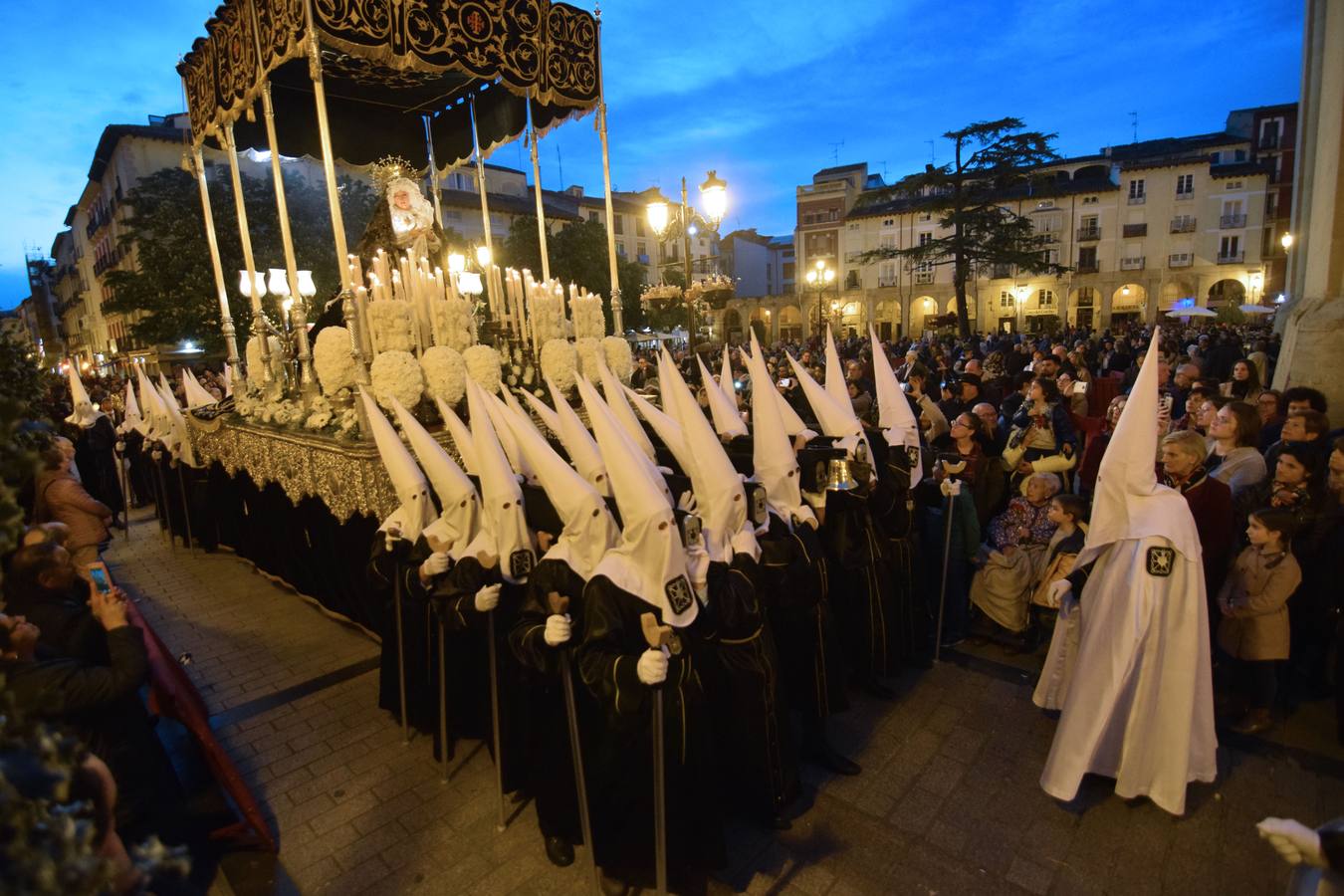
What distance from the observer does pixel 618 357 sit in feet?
25.5

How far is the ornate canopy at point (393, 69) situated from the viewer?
20.7ft

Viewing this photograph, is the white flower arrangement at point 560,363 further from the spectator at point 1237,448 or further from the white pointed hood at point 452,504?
the spectator at point 1237,448

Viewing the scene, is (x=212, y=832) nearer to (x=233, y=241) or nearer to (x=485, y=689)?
(x=485, y=689)

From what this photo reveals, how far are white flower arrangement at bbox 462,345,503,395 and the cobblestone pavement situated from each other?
283cm

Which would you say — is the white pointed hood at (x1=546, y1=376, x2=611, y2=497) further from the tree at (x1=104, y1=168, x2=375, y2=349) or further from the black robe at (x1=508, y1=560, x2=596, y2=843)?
the tree at (x1=104, y1=168, x2=375, y2=349)

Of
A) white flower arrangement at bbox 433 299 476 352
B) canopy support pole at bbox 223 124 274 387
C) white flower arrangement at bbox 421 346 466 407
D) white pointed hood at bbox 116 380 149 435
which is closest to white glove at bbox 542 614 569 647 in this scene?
white flower arrangement at bbox 421 346 466 407

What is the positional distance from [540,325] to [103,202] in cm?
4541

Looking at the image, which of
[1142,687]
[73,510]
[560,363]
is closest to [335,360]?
[560,363]

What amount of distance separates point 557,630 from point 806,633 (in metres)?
1.59

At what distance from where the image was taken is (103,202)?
3856cm

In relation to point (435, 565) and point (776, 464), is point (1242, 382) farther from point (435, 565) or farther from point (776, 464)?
point (435, 565)

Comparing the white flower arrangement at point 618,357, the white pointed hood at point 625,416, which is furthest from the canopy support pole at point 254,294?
the white pointed hood at point 625,416

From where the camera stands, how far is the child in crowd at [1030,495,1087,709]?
3863mm

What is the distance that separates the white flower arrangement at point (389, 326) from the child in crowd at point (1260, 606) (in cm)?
629
